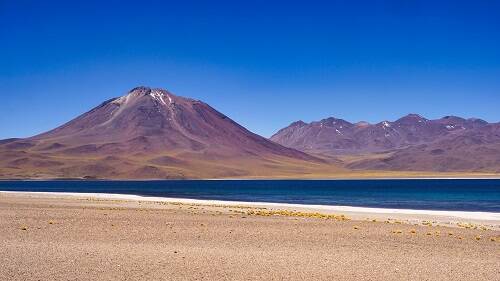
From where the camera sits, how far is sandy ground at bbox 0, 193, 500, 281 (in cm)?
1560

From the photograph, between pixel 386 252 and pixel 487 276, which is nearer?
pixel 487 276

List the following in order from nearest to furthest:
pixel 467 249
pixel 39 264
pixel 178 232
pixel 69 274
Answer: pixel 69 274, pixel 39 264, pixel 467 249, pixel 178 232

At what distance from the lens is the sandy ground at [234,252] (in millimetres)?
15602

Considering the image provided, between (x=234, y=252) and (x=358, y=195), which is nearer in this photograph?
(x=234, y=252)

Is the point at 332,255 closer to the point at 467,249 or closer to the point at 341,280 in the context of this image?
the point at 341,280

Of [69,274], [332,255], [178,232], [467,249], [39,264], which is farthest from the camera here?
[178,232]

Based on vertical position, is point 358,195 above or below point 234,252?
above

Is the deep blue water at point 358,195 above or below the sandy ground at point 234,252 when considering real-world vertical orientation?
above

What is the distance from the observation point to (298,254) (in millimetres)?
19297

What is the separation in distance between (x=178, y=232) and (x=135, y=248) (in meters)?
5.60

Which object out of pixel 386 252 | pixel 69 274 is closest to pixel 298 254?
pixel 386 252

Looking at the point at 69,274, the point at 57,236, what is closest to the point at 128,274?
the point at 69,274

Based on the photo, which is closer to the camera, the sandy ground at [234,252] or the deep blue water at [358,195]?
the sandy ground at [234,252]

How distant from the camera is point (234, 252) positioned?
19.5 meters
